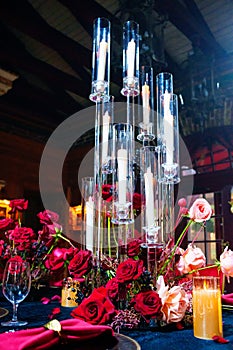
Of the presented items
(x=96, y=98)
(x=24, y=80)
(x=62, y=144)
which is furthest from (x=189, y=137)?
(x=96, y=98)

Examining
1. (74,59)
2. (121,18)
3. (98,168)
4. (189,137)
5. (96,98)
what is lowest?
(98,168)

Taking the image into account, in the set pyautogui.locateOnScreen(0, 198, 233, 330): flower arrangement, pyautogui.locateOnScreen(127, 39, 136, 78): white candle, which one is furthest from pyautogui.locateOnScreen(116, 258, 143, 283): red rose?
pyautogui.locateOnScreen(127, 39, 136, 78): white candle

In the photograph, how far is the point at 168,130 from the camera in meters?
1.16

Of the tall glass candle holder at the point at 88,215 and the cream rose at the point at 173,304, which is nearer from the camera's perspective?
the cream rose at the point at 173,304

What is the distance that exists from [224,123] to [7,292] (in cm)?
407

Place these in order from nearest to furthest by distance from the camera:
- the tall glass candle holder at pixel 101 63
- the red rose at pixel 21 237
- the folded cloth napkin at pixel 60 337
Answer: the folded cloth napkin at pixel 60 337, the tall glass candle holder at pixel 101 63, the red rose at pixel 21 237

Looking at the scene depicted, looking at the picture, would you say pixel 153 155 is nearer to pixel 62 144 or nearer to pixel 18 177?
pixel 18 177

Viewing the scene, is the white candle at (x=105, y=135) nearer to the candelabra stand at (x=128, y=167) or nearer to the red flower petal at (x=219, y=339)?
the candelabra stand at (x=128, y=167)

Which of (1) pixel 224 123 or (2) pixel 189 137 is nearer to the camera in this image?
(1) pixel 224 123

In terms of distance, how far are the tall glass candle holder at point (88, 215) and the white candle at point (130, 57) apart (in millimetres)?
410

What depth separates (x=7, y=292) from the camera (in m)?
1.02

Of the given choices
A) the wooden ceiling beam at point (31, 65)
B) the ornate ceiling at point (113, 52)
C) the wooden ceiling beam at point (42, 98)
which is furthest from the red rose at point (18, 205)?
the wooden ceiling beam at point (42, 98)

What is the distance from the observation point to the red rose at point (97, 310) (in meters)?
0.90

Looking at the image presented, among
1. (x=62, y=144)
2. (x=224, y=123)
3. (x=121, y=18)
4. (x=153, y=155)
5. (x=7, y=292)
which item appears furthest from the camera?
(x=62, y=144)
